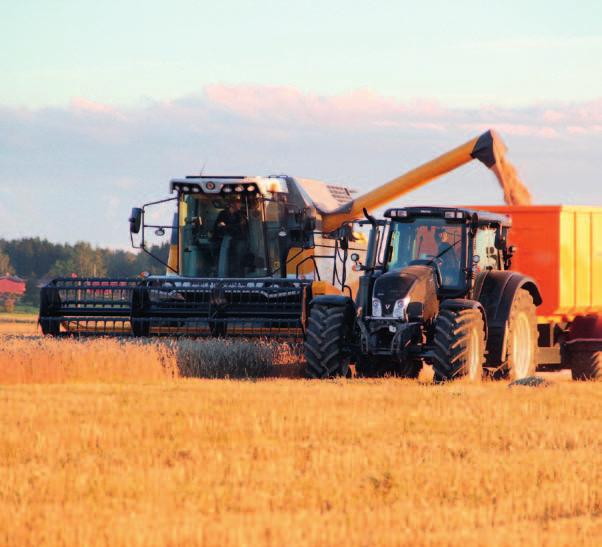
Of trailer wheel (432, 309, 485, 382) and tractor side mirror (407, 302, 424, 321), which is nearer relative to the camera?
trailer wheel (432, 309, 485, 382)

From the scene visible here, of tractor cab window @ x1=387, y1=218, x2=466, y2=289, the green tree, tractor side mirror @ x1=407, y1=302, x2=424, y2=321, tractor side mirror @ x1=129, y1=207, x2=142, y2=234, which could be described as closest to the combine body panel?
tractor cab window @ x1=387, y1=218, x2=466, y2=289

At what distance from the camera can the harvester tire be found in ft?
48.4

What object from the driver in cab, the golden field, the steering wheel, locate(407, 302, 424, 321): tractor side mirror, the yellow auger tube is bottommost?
the golden field

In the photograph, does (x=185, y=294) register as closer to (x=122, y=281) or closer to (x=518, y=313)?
(x=122, y=281)

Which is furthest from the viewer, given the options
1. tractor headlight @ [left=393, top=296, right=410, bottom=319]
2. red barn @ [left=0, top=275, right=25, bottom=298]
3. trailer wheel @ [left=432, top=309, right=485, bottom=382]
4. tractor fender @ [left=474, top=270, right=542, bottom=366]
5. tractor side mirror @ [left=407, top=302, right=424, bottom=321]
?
red barn @ [left=0, top=275, right=25, bottom=298]

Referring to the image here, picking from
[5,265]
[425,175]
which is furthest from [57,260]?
[425,175]

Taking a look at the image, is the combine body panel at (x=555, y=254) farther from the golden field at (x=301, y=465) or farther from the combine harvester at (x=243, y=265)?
the golden field at (x=301, y=465)

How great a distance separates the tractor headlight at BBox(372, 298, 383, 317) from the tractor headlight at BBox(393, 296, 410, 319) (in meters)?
0.18

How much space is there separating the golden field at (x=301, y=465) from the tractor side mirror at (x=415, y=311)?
1098mm

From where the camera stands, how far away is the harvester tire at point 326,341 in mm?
14758

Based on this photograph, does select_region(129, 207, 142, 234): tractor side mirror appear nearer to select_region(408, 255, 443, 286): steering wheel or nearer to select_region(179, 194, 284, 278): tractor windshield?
select_region(179, 194, 284, 278): tractor windshield

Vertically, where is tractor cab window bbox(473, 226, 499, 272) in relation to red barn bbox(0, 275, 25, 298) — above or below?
above

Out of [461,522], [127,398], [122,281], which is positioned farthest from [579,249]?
[461,522]

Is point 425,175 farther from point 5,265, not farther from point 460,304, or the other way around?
point 5,265
